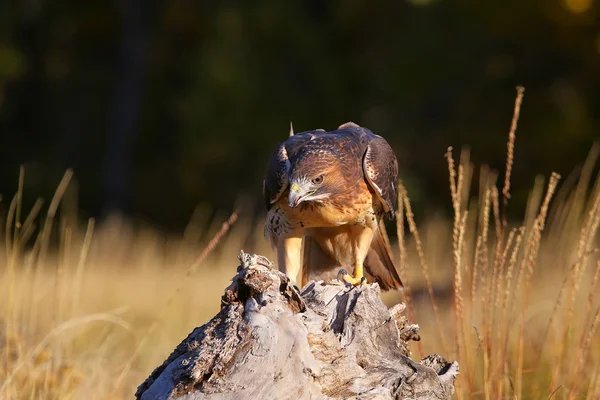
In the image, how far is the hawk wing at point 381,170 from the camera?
4.40 m

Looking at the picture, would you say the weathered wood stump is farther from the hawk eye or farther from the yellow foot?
the hawk eye

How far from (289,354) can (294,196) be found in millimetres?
1374

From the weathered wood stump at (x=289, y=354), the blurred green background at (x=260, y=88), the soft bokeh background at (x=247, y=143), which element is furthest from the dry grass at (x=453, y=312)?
the blurred green background at (x=260, y=88)

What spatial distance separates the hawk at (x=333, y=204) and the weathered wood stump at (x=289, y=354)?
0.99 meters

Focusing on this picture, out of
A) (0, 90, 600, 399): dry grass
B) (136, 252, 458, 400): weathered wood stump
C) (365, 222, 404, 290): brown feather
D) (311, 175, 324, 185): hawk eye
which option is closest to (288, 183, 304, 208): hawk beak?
(311, 175, 324, 185): hawk eye


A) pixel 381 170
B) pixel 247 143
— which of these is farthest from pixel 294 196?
pixel 247 143

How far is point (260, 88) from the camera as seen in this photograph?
48.5 feet

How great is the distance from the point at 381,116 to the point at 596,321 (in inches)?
406

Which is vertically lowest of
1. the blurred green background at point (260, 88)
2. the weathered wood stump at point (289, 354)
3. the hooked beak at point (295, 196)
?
the blurred green background at point (260, 88)

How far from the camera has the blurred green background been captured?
11664mm

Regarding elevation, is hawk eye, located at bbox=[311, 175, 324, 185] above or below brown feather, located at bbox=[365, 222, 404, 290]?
above

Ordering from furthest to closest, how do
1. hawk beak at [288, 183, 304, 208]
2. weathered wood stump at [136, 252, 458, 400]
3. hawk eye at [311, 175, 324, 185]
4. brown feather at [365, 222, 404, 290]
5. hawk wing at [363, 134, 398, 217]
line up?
brown feather at [365, 222, 404, 290] → hawk wing at [363, 134, 398, 217] → hawk eye at [311, 175, 324, 185] → hawk beak at [288, 183, 304, 208] → weathered wood stump at [136, 252, 458, 400]

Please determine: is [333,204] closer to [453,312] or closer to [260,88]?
[453,312]

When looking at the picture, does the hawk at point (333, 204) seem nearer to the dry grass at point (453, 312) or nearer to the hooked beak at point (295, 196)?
the hooked beak at point (295, 196)
